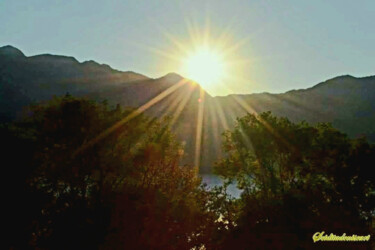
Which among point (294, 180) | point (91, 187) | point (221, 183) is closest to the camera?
point (91, 187)

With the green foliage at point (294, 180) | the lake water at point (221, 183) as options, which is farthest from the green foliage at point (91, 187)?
the lake water at point (221, 183)

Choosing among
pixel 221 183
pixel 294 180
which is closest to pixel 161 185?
pixel 294 180

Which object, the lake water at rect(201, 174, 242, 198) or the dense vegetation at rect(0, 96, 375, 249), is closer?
the dense vegetation at rect(0, 96, 375, 249)

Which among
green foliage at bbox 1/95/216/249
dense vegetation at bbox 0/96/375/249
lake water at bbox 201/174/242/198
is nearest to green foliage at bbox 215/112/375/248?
dense vegetation at bbox 0/96/375/249

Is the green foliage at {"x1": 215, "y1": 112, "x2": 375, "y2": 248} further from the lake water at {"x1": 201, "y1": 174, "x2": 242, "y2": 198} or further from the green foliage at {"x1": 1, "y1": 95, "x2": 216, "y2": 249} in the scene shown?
the lake water at {"x1": 201, "y1": 174, "x2": 242, "y2": 198}

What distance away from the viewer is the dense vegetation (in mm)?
32875

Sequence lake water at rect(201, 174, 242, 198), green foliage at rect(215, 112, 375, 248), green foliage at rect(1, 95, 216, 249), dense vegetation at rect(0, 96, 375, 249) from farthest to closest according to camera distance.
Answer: lake water at rect(201, 174, 242, 198) → green foliage at rect(215, 112, 375, 248) → dense vegetation at rect(0, 96, 375, 249) → green foliage at rect(1, 95, 216, 249)

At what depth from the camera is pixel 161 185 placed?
40.1 m

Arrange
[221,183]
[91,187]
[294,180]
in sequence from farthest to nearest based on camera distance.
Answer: [221,183] → [294,180] → [91,187]

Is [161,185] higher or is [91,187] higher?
[91,187]

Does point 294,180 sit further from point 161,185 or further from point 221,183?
point 221,183

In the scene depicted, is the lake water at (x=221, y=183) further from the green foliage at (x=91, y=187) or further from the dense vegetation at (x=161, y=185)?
the green foliage at (x=91, y=187)

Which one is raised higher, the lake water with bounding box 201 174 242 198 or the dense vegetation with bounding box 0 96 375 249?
the dense vegetation with bounding box 0 96 375 249

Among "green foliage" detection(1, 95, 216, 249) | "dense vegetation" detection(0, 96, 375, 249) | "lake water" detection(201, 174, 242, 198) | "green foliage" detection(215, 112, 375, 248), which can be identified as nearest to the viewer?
Result: "green foliage" detection(1, 95, 216, 249)
